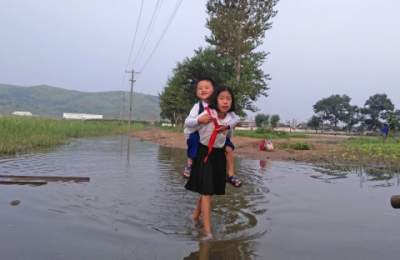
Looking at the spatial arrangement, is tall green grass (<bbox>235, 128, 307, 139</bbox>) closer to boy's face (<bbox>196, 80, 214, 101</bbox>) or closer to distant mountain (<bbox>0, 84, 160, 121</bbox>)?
boy's face (<bbox>196, 80, 214, 101</bbox>)

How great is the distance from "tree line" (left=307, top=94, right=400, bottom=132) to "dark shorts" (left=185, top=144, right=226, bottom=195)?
57.6 m

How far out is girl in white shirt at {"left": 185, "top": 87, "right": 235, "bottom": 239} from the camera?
4855mm

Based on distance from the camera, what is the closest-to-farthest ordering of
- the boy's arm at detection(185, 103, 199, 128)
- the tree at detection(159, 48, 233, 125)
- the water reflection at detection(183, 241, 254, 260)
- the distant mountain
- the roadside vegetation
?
the water reflection at detection(183, 241, 254, 260), the boy's arm at detection(185, 103, 199, 128), the roadside vegetation, the tree at detection(159, 48, 233, 125), the distant mountain

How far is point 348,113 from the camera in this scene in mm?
68188

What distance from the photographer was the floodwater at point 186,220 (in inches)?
171

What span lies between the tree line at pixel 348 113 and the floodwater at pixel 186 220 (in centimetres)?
5439

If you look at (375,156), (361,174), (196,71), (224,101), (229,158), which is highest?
(196,71)

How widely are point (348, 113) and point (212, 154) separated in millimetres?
67545

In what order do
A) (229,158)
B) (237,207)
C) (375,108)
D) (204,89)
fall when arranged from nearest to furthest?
(204,89) → (229,158) → (237,207) → (375,108)

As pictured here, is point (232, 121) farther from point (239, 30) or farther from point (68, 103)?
point (68, 103)

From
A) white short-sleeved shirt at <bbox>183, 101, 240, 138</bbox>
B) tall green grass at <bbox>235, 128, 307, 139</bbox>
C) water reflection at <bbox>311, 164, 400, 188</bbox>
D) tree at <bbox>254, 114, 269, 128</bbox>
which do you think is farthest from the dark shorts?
tree at <bbox>254, 114, 269, 128</bbox>

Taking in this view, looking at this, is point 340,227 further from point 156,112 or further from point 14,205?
point 156,112

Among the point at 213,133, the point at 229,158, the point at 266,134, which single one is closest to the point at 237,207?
the point at 229,158

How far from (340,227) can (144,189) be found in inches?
152
